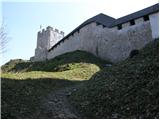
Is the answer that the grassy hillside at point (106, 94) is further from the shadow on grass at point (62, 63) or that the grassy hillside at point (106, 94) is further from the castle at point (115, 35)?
the castle at point (115, 35)

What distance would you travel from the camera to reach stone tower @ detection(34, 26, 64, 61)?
1933 inches

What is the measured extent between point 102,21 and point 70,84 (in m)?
17.9

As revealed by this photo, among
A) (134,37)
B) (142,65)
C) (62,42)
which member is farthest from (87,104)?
(62,42)

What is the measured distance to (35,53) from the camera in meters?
51.1

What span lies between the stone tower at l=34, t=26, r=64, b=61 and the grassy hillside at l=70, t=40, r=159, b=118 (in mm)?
33740

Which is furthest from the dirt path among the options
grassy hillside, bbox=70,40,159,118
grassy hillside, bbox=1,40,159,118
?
grassy hillside, bbox=70,40,159,118

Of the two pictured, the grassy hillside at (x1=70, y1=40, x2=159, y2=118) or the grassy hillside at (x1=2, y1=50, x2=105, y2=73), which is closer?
the grassy hillside at (x1=70, y1=40, x2=159, y2=118)

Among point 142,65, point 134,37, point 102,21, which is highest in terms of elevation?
point 102,21

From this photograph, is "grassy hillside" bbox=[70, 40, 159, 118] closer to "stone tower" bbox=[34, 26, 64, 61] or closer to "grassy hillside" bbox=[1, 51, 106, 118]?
"grassy hillside" bbox=[1, 51, 106, 118]

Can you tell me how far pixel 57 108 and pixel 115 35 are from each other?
19816 millimetres

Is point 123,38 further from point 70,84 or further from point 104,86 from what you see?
point 104,86

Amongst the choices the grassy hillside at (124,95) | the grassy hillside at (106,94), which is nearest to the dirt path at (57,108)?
the grassy hillside at (106,94)

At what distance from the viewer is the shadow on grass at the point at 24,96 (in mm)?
10749

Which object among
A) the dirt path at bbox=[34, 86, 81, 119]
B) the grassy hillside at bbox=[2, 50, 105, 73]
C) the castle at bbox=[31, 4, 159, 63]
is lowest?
the dirt path at bbox=[34, 86, 81, 119]
